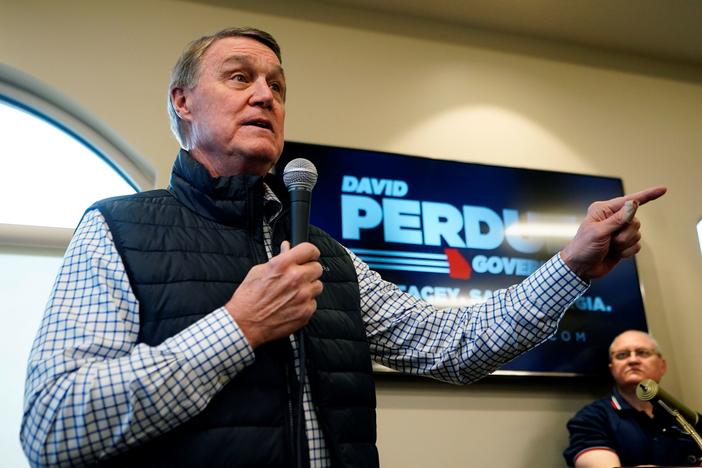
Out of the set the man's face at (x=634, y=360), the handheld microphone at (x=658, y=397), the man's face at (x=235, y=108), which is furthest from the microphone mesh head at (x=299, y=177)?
the man's face at (x=634, y=360)

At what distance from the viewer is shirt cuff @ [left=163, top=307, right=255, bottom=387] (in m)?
0.99

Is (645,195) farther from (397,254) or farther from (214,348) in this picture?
→ (397,254)

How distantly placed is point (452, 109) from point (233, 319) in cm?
268

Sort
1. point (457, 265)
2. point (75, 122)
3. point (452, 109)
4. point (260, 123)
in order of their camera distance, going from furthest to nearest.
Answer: point (452, 109) → point (457, 265) → point (75, 122) → point (260, 123)

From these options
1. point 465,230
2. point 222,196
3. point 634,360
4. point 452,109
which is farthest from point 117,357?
point 452,109

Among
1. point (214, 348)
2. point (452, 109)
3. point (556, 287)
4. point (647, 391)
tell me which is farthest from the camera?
point (452, 109)

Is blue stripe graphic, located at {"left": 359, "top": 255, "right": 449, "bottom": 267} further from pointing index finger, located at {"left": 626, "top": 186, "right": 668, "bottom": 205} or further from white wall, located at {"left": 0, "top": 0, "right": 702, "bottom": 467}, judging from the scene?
pointing index finger, located at {"left": 626, "top": 186, "right": 668, "bottom": 205}

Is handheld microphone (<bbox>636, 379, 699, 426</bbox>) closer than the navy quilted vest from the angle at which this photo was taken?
No

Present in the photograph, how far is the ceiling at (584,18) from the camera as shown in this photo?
11.6 ft

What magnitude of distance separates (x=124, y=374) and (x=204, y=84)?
715mm

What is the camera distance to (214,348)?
99 centimetres

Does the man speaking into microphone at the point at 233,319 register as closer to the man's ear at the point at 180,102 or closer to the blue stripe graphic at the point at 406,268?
the man's ear at the point at 180,102

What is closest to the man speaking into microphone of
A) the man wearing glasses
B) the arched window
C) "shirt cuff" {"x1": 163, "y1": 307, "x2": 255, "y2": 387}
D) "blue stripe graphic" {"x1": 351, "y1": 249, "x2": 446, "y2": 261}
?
"shirt cuff" {"x1": 163, "y1": 307, "x2": 255, "y2": 387}

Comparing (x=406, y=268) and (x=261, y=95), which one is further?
(x=406, y=268)
